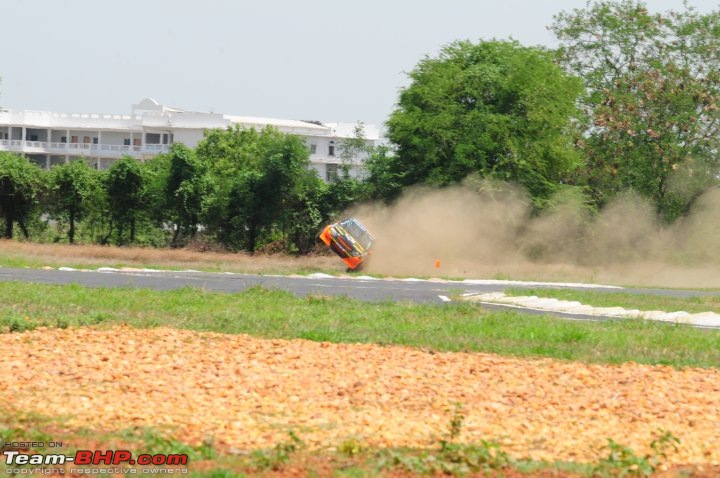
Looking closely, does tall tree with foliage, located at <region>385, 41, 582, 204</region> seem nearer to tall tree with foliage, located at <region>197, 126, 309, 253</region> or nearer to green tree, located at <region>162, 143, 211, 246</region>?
tall tree with foliage, located at <region>197, 126, 309, 253</region>

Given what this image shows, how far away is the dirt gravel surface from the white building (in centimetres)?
10563

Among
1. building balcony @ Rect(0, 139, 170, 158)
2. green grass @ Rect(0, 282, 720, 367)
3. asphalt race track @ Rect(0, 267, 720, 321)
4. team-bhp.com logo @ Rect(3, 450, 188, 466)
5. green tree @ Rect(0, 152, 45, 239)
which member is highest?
building balcony @ Rect(0, 139, 170, 158)

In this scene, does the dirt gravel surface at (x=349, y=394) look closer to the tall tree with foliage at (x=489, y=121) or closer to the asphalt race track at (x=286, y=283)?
the asphalt race track at (x=286, y=283)

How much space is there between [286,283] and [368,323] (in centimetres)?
1433

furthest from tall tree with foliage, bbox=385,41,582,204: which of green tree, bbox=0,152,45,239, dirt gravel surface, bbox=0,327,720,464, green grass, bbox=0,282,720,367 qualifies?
dirt gravel surface, bbox=0,327,720,464

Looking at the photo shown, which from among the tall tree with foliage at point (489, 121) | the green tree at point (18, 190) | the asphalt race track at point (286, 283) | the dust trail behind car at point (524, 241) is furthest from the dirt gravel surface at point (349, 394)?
the green tree at point (18, 190)

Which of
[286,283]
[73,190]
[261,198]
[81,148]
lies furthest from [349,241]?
[81,148]

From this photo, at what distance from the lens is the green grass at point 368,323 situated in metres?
18.4

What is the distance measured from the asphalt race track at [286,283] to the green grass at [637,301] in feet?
7.24

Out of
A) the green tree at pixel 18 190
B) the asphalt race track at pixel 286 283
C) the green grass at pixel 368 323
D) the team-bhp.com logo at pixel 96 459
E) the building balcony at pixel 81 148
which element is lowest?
the asphalt race track at pixel 286 283

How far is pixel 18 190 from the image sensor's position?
65312 millimetres

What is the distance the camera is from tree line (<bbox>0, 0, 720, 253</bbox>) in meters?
59.1

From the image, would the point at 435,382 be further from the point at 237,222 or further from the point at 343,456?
the point at 237,222

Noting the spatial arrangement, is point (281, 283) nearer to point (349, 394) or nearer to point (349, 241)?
point (349, 241)
